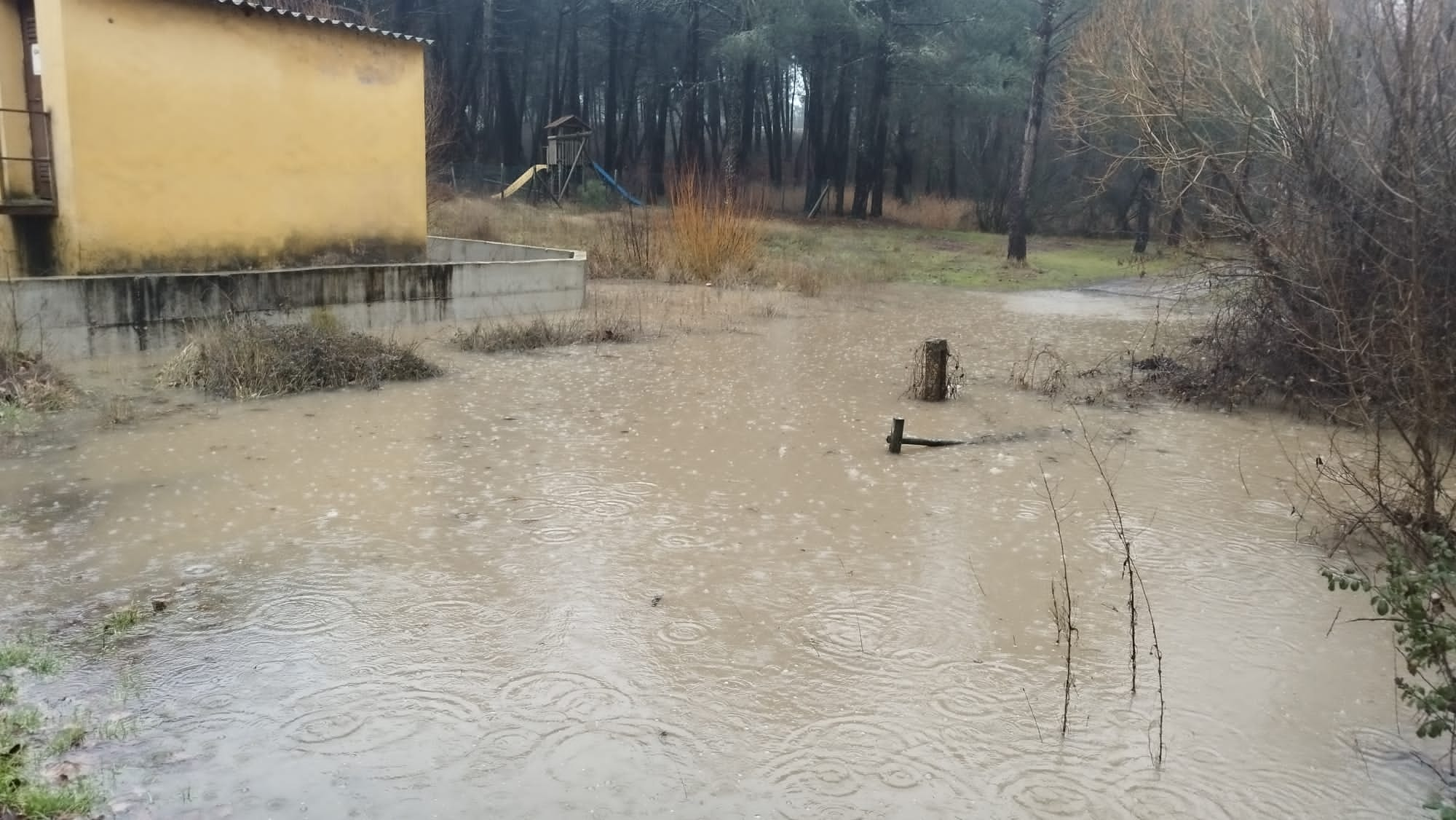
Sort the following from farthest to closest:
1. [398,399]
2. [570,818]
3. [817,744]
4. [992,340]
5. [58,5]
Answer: [992,340] → [58,5] → [398,399] → [817,744] → [570,818]

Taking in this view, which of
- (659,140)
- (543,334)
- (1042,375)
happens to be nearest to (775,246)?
(543,334)

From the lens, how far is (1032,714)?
427 cm

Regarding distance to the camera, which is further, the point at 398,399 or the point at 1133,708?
the point at 398,399

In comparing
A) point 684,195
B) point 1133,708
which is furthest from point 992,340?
point 1133,708

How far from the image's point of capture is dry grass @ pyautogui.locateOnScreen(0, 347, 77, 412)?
8297 millimetres

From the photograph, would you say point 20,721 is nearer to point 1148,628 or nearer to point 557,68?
point 1148,628

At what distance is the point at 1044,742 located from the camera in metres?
4.07

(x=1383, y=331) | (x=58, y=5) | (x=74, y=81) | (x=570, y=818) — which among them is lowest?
(x=570, y=818)

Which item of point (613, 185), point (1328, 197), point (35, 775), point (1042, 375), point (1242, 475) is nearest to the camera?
point (35, 775)

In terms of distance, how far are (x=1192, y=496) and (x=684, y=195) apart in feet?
39.9

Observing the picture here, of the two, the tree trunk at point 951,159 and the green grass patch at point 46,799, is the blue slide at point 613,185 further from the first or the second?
the green grass patch at point 46,799

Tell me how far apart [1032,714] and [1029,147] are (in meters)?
21.3

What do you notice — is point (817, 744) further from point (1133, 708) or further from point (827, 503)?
point (827, 503)

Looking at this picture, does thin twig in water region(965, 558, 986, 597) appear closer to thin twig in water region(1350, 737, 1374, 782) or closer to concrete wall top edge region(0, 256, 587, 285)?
thin twig in water region(1350, 737, 1374, 782)
